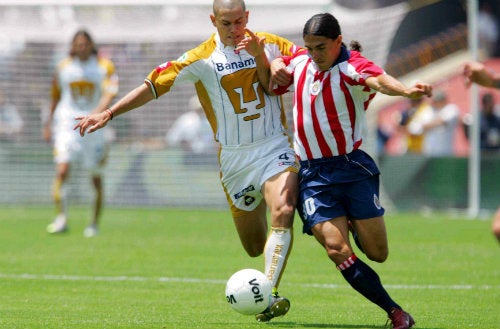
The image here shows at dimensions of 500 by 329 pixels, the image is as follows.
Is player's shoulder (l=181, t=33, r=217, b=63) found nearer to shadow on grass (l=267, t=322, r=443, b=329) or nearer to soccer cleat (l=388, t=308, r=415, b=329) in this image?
shadow on grass (l=267, t=322, r=443, b=329)

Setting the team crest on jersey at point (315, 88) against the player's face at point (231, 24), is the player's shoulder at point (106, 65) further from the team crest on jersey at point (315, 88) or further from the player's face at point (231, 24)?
the team crest on jersey at point (315, 88)

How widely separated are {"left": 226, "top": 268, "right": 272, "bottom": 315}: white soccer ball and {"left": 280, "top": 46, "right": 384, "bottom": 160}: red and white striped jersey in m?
1.06

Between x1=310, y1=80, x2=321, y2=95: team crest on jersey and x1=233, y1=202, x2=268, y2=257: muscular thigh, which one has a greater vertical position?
x1=310, y1=80, x2=321, y2=95: team crest on jersey

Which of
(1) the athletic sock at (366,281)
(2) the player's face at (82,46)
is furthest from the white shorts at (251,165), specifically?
(2) the player's face at (82,46)

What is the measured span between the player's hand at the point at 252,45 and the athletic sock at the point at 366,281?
1902 millimetres

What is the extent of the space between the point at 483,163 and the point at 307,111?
1194cm

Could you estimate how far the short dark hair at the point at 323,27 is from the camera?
7582 mm

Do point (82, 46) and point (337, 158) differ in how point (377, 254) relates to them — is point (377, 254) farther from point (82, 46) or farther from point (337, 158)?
point (82, 46)

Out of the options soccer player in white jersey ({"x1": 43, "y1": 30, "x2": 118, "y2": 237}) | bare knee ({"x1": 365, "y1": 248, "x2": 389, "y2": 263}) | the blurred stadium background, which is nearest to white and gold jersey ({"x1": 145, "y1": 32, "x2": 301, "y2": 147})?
bare knee ({"x1": 365, "y1": 248, "x2": 389, "y2": 263})

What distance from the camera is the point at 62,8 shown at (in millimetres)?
20672

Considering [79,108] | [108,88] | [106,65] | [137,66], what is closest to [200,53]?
[108,88]

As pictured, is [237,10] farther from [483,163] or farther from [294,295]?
[483,163]

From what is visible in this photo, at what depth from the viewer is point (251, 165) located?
8.55 metres

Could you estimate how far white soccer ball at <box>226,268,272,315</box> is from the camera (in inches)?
298
